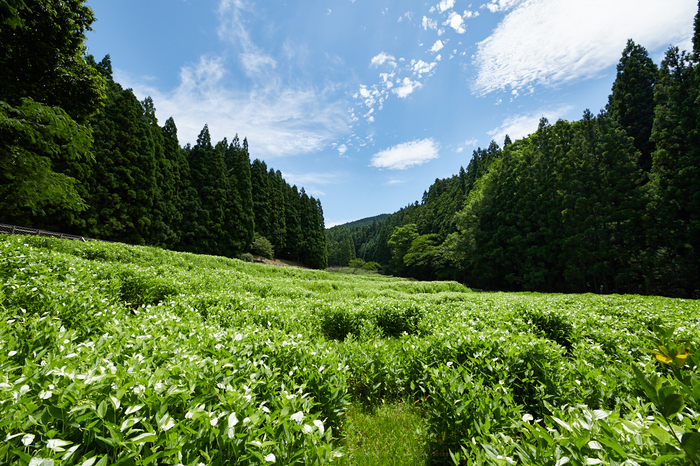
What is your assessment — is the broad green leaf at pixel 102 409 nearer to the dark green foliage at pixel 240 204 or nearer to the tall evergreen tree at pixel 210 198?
the tall evergreen tree at pixel 210 198

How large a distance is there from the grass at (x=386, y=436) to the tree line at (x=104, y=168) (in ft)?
31.2

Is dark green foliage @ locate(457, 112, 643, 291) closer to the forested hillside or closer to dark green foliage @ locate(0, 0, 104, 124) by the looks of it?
the forested hillside

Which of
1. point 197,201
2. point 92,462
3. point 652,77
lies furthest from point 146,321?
point 652,77

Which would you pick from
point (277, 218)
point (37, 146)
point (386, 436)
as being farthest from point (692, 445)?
point (277, 218)

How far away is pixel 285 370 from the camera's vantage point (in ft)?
8.73

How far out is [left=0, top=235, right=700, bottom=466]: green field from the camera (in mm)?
1208

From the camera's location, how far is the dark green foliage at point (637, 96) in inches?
859

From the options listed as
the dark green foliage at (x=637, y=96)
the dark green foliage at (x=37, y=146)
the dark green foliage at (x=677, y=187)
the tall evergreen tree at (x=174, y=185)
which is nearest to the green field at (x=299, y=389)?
the dark green foliage at (x=37, y=146)

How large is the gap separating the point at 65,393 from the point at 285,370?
165cm

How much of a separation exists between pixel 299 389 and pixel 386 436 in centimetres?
127

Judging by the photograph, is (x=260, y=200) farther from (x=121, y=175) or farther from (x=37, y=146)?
(x=37, y=146)

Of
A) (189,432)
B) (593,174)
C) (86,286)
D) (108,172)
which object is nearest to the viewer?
(189,432)

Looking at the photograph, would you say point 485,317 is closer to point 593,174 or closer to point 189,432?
point 189,432

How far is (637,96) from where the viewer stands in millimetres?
22406
